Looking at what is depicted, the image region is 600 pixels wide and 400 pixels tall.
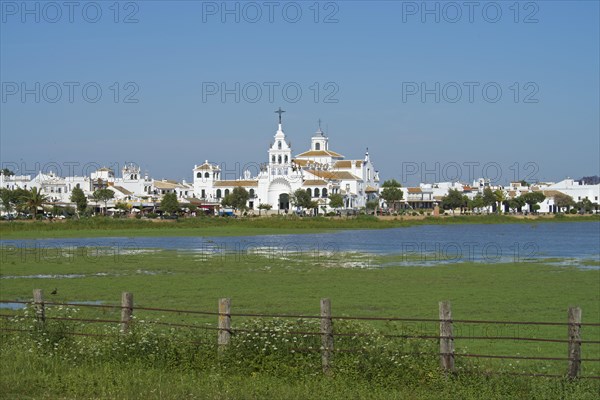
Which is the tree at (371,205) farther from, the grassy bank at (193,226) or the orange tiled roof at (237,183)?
the grassy bank at (193,226)

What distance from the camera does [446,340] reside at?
512 inches

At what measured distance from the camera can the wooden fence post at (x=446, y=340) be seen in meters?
12.9

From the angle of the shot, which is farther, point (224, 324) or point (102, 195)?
point (102, 195)

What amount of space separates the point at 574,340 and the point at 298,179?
432 ft

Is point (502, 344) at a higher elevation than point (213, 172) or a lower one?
lower

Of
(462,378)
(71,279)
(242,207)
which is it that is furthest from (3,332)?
(242,207)

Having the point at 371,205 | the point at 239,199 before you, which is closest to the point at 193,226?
the point at 239,199

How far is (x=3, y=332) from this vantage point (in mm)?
15852

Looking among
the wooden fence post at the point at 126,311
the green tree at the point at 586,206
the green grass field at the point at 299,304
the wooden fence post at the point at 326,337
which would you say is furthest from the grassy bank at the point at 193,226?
the wooden fence post at the point at 326,337

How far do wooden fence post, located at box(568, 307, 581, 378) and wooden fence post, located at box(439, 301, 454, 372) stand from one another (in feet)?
5.49

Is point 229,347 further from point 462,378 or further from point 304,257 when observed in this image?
point 304,257

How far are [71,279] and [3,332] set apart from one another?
17862 mm

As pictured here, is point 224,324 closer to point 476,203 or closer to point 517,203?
point 476,203

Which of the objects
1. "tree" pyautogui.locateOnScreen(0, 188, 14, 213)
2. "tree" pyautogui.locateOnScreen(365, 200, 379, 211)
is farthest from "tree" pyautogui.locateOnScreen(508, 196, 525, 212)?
"tree" pyautogui.locateOnScreen(0, 188, 14, 213)
